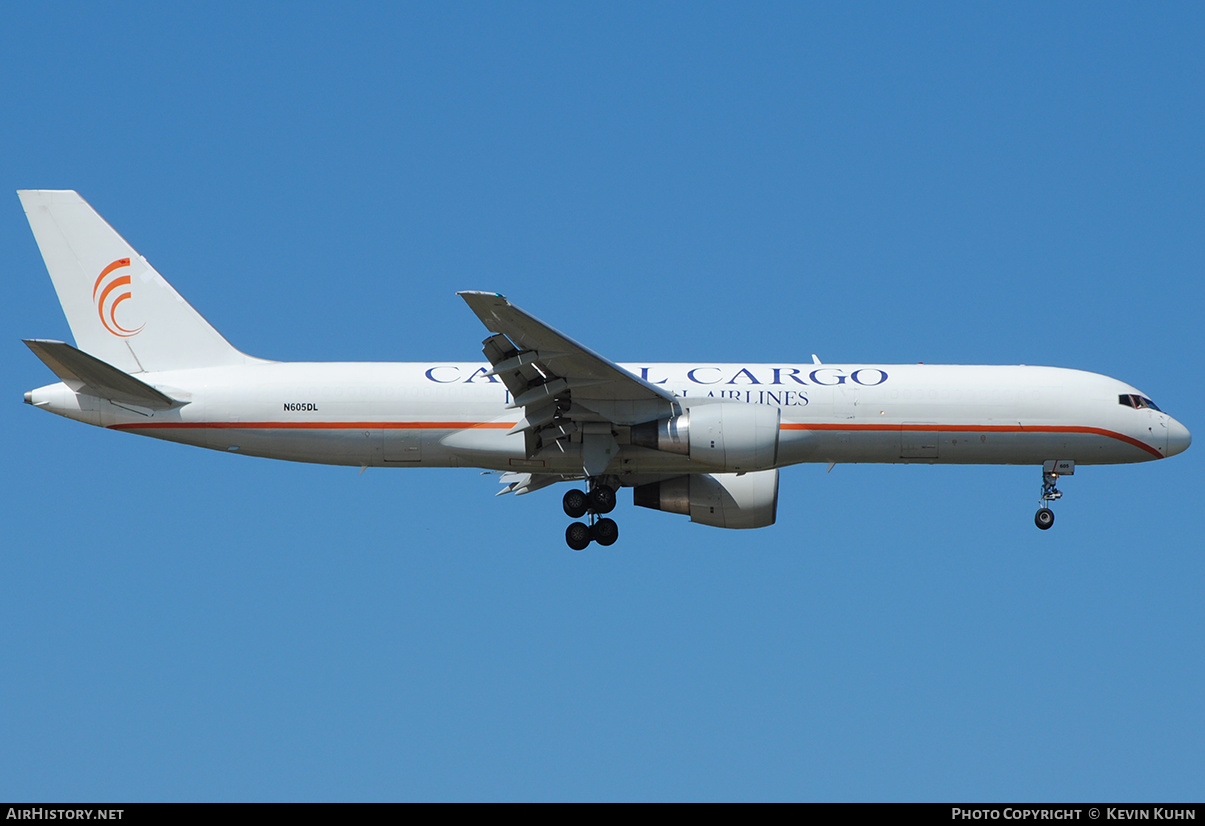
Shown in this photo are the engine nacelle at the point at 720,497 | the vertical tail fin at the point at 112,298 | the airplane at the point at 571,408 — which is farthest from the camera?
the engine nacelle at the point at 720,497

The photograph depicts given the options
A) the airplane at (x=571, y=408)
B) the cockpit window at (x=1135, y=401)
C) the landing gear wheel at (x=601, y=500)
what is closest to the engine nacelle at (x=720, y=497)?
the airplane at (x=571, y=408)

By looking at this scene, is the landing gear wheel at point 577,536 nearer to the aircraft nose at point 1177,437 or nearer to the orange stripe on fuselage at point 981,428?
the orange stripe on fuselage at point 981,428

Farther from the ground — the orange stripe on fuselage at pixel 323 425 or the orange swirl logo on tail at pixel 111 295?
the orange swirl logo on tail at pixel 111 295

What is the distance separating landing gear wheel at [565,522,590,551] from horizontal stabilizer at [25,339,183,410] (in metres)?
8.46

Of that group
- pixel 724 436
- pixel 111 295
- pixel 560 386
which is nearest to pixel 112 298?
pixel 111 295

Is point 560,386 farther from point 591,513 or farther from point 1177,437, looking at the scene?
point 1177,437

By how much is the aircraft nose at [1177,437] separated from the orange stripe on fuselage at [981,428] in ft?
1.32

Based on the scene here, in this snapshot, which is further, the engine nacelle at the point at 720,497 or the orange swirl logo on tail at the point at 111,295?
the engine nacelle at the point at 720,497

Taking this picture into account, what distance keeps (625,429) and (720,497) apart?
13.3ft

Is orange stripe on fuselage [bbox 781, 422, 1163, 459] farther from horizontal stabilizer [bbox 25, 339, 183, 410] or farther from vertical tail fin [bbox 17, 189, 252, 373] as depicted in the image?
horizontal stabilizer [bbox 25, 339, 183, 410]

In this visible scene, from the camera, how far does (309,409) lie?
93.2ft

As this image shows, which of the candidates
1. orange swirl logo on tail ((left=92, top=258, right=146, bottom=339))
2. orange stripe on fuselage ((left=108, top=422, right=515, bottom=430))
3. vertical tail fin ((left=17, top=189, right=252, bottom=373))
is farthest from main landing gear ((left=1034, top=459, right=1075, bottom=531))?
orange swirl logo on tail ((left=92, top=258, right=146, bottom=339))

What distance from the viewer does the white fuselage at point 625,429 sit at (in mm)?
28359
